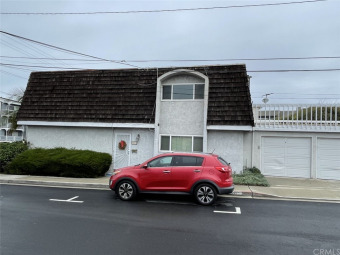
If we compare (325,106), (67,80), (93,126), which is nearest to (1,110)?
(67,80)

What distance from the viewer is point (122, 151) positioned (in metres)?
14.7

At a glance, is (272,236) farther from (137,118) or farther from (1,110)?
(1,110)

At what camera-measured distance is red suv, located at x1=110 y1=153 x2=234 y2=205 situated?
8.20 m

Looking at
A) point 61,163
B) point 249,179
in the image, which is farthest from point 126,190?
point 61,163

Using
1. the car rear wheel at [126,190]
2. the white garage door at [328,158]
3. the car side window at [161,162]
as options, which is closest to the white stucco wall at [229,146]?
the white garage door at [328,158]

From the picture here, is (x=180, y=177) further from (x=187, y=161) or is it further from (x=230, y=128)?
(x=230, y=128)

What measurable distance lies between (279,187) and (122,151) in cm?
821

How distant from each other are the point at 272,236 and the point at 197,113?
896 cm

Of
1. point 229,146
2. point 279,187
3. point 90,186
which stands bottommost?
point 90,186

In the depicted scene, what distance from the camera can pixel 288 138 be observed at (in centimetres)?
1391

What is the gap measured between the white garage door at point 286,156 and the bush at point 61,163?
8478 mm

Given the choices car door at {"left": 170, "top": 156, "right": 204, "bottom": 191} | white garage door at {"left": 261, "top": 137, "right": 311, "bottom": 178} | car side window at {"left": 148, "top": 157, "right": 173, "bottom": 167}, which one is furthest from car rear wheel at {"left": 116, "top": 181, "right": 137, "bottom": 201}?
white garage door at {"left": 261, "top": 137, "right": 311, "bottom": 178}

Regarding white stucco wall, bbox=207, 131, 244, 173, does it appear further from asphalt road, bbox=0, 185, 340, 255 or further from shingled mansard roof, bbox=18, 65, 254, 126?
asphalt road, bbox=0, 185, 340, 255

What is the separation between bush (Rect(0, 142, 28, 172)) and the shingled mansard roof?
1.65 metres
